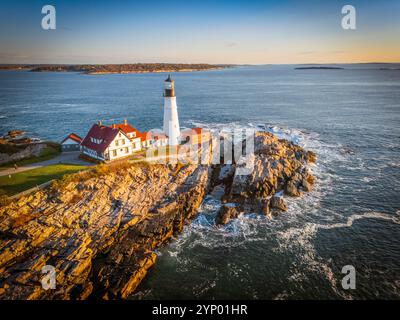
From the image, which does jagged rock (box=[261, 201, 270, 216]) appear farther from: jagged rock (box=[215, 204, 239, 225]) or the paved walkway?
the paved walkway

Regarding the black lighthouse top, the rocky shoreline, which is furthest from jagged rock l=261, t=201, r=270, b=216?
the black lighthouse top

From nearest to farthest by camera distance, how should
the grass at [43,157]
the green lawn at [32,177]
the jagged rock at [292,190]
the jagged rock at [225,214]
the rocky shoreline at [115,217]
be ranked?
the rocky shoreline at [115,217]
the green lawn at [32,177]
the jagged rock at [225,214]
the jagged rock at [292,190]
the grass at [43,157]

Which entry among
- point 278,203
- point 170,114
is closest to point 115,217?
point 278,203

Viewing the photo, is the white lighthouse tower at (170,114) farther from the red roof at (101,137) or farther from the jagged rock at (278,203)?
the jagged rock at (278,203)

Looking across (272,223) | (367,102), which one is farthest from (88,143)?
(367,102)

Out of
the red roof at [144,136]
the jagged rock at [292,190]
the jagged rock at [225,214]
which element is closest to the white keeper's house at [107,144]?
the red roof at [144,136]

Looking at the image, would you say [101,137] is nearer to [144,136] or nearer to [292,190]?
[144,136]

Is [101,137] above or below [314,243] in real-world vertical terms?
above
